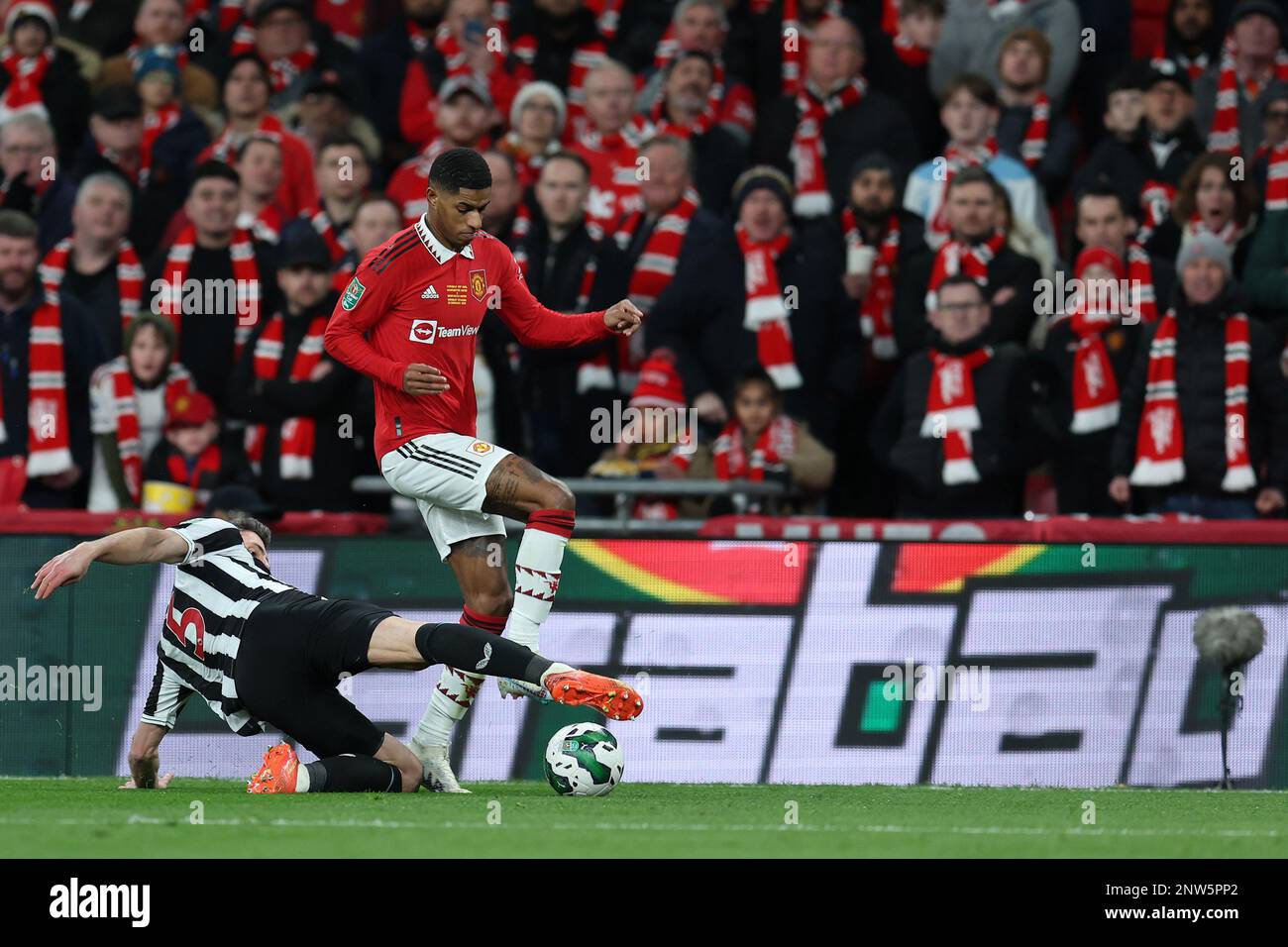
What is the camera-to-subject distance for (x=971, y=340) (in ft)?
42.5

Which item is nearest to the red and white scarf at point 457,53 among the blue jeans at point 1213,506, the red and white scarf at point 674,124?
the red and white scarf at point 674,124

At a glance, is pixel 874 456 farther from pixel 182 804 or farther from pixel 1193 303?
pixel 182 804

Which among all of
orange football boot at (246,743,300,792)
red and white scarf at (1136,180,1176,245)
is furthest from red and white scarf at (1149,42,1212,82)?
orange football boot at (246,743,300,792)

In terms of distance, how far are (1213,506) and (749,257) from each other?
309 centimetres

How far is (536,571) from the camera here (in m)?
9.55

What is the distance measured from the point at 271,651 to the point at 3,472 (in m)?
4.52

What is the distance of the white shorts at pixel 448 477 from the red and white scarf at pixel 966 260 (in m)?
4.41

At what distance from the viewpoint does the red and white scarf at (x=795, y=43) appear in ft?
51.2

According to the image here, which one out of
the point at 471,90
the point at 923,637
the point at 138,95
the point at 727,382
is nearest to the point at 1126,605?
the point at 923,637

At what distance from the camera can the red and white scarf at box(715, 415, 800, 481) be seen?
13.0m

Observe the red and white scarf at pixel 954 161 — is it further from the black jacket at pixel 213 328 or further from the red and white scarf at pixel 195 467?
the red and white scarf at pixel 195 467

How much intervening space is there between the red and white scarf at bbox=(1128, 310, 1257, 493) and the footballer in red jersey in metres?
4.09
